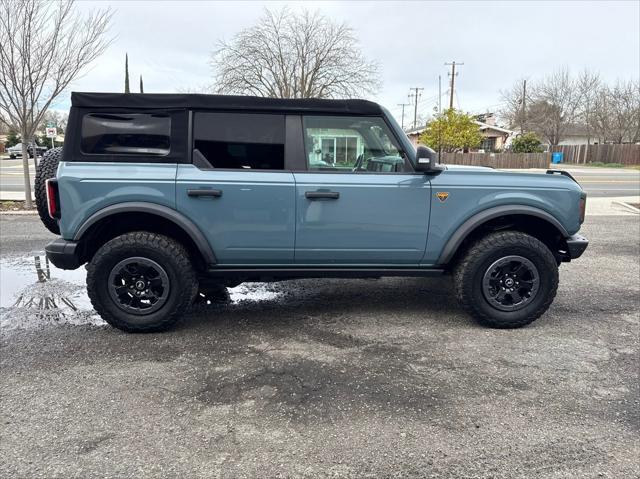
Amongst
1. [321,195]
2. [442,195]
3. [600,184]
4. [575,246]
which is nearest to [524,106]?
[600,184]

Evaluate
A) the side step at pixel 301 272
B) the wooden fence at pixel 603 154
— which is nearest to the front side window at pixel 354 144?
the side step at pixel 301 272

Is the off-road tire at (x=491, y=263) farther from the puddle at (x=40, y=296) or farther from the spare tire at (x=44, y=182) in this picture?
the spare tire at (x=44, y=182)

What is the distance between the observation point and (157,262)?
3885mm

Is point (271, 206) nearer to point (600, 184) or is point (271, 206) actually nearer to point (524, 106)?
point (600, 184)

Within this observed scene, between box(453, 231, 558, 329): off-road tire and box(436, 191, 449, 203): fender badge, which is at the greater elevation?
box(436, 191, 449, 203): fender badge

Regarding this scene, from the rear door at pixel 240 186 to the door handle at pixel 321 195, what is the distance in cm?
13

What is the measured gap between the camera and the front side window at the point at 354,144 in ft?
13.2

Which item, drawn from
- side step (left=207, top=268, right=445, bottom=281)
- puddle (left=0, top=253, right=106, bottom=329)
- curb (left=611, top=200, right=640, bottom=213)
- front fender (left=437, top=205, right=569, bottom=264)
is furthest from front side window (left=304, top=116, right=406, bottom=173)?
curb (left=611, top=200, right=640, bottom=213)

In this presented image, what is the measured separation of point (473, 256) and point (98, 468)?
3098 mm

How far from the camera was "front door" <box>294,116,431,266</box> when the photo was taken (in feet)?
12.9

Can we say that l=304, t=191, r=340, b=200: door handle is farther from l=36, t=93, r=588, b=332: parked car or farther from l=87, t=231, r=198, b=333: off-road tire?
l=87, t=231, r=198, b=333: off-road tire

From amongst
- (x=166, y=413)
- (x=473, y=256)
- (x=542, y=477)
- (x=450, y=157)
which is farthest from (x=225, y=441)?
(x=450, y=157)

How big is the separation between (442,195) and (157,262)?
2.39 metres

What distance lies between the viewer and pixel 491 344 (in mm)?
3859
